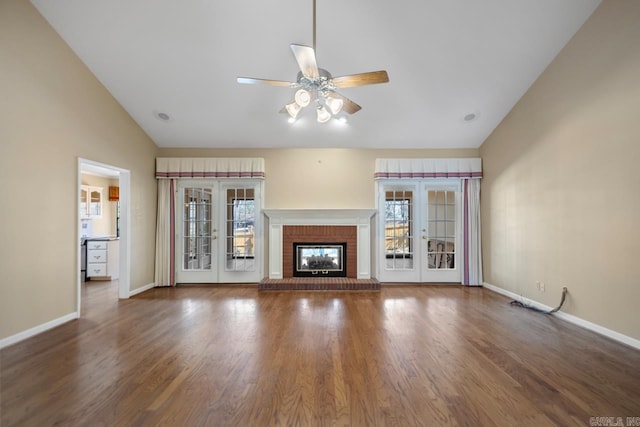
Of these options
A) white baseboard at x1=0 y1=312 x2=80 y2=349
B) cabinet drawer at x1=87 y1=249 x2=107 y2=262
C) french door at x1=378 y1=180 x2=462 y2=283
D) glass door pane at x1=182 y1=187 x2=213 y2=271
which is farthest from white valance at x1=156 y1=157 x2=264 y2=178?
white baseboard at x1=0 y1=312 x2=80 y2=349

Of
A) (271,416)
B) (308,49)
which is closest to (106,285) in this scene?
(271,416)

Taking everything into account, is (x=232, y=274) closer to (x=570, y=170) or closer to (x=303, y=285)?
(x=303, y=285)

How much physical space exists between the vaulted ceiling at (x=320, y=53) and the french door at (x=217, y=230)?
1.16 meters

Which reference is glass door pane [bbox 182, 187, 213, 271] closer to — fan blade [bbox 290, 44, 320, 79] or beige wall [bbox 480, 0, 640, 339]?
fan blade [bbox 290, 44, 320, 79]

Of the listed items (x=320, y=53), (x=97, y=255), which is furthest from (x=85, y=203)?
(x=320, y=53)

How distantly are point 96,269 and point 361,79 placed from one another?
21.3 feet

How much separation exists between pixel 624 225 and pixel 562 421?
90.5 inches

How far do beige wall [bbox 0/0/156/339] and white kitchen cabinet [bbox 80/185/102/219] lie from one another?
3.57 meters

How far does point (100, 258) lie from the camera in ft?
20.0

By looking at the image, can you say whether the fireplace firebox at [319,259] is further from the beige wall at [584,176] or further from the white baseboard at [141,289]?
the beige wall at [584,176]

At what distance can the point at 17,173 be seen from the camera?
3072mm

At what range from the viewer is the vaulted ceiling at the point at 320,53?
10.9 ft

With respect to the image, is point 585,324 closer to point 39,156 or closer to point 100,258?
point 39,156

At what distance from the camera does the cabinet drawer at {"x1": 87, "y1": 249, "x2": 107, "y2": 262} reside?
19.9ft
